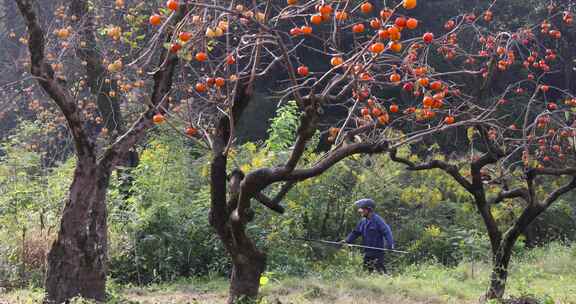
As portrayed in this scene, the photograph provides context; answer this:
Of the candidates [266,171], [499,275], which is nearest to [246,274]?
[266,171]

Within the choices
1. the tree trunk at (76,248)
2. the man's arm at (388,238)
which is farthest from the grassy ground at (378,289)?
the tree trunk at (76,248)

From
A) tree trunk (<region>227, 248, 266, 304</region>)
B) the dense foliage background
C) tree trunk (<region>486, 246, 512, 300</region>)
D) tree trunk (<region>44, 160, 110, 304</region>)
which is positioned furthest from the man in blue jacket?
tree trunk (<region>44, 160, 110, 304</region>)

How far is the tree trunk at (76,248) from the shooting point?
6258mm

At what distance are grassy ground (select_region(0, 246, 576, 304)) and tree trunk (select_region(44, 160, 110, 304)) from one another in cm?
74

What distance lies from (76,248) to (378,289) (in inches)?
143

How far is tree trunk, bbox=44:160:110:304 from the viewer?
6.26m

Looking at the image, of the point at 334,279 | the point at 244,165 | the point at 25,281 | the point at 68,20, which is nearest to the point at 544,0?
the point at 244,165

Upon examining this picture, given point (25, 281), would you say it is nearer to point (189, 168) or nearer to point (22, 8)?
point (189, 168)

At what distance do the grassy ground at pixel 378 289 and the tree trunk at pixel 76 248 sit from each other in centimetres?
74

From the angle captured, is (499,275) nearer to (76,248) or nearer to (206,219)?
(76,248)

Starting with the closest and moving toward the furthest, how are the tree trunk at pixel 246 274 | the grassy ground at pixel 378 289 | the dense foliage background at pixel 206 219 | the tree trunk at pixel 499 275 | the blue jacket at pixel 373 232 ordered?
the tree trunk at pixel 246 274 < the tree trunk at pixel 499 275 < the grassy ground at pixel 378 289 < the dense foliage background at pixel 206 219 < the blue jacket at pixel 373 232

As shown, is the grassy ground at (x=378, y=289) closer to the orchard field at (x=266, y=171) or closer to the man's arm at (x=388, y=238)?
the orchard field at (x=266, y=171)

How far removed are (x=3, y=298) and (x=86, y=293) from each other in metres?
1.82

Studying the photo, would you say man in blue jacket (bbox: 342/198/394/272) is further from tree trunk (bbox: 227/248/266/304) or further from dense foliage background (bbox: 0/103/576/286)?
tree trunk (bbox: 227/248/266/304)
